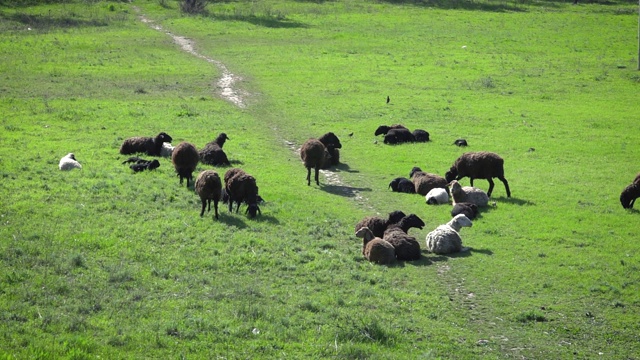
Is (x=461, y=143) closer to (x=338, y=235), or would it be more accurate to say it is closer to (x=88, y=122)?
Answer: (x=338, y=235)

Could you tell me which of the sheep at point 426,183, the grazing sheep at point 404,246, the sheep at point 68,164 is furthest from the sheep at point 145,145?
the grazing sheep at point 404,246

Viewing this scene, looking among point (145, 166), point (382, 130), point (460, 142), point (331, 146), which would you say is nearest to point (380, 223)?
point (331, 146)

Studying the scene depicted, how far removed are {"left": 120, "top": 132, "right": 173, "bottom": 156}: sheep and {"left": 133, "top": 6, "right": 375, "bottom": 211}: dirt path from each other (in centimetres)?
461

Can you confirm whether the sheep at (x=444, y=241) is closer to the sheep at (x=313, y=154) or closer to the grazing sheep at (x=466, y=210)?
the grazing sheep at (x=466, y=210)

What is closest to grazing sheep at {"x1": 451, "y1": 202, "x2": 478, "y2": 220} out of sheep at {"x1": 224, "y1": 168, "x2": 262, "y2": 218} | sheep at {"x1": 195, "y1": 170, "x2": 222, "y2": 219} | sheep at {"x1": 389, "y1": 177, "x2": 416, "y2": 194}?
sheep at {"x1": 389, "y1": 177, "x2": 416, "y2": 194}

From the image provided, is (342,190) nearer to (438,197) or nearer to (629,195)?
(438,197)

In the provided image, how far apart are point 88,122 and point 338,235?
54.5ft

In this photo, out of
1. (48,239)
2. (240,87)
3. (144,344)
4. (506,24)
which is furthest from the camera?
(506,24)

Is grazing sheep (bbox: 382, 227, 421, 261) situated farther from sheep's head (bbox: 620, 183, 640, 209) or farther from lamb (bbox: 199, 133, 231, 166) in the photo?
lamb (bbox: 199, 133, 231, 166)

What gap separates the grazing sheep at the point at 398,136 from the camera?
28375 millimetres

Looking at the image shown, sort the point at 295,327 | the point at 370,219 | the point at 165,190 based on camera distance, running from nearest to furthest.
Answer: the point at 295,327, the point at 370,219, the point at 165,190

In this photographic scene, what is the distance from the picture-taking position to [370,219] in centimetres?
1725

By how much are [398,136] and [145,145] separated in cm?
909

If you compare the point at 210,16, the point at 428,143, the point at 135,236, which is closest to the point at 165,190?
the point at 135,236
